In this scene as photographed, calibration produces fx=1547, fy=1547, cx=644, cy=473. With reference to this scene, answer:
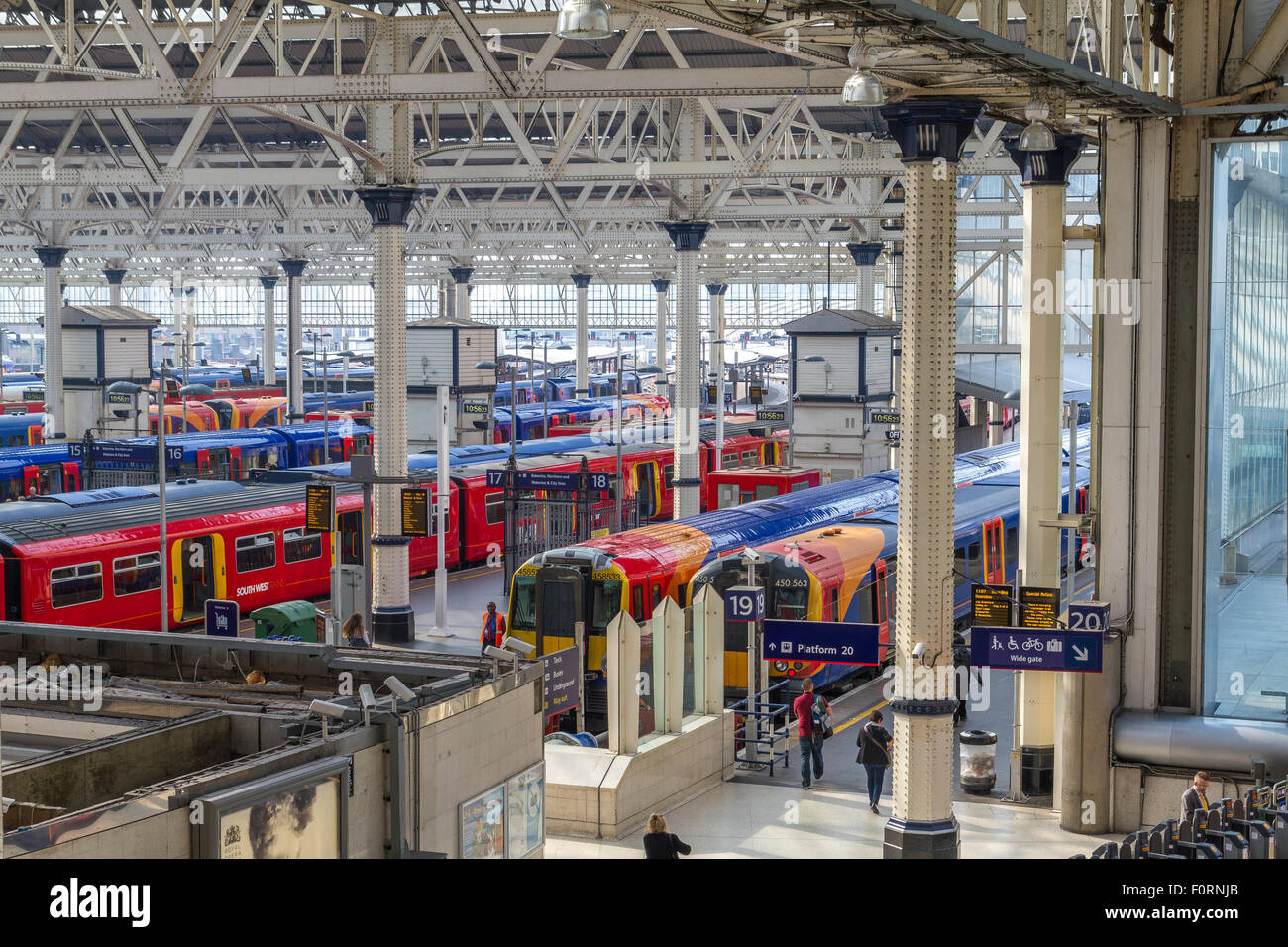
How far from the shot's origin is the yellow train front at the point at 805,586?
2244cm

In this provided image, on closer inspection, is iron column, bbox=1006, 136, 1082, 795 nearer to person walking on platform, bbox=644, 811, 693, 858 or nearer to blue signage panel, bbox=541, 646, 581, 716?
blue signage panel, bbox=541, 646, 581, 716

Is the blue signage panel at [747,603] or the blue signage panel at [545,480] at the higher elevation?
the blue signage panel at [545,480]

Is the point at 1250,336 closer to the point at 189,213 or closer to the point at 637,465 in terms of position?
the point at 637,465

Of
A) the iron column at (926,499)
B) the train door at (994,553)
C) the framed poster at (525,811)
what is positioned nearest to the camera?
the framed poster at (525,811)

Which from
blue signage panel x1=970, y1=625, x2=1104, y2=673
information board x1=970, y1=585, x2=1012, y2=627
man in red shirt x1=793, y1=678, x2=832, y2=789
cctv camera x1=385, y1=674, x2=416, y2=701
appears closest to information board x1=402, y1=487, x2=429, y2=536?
man in red shirt x1=793, y1=678, x2=832, y2=789

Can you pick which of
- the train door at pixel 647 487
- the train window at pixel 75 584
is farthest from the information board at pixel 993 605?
the train door at pixel 647 487

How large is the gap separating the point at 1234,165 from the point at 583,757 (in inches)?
383

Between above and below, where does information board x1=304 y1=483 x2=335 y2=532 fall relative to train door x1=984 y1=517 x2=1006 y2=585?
above

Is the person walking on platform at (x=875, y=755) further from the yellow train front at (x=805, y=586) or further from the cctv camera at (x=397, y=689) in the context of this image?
the cctv camera at (x=397, y=689)

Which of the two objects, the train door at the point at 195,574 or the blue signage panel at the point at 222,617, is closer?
the blue signage panel at the point at 222,617

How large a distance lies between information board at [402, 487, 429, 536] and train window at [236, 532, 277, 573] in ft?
12.5

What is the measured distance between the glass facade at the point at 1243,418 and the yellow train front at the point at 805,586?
6285 millimetres

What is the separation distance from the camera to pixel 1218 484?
56.0 ft

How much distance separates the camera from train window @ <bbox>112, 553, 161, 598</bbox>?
2528 centimetres
